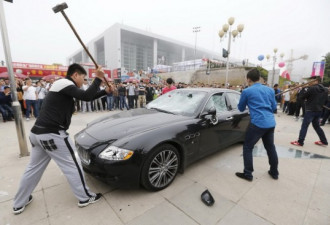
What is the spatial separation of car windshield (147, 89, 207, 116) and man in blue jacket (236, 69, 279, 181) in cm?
77

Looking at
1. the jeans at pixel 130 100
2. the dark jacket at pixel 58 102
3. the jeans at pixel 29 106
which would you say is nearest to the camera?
the dark jacket at pixel 58 102

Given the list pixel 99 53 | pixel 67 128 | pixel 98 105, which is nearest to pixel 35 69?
pixel 98 105

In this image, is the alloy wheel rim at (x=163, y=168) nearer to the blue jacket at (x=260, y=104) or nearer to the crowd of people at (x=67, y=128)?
the crowd of people at (x=67, y=128)

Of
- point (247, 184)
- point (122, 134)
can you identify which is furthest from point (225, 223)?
point (122, 134)

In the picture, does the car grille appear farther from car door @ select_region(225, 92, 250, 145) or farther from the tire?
car door @ select_region(225, 92, 250, 145)

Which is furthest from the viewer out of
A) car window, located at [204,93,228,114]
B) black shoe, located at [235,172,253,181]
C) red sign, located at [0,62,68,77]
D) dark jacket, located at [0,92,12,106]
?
red sign, located at [0,62,68,77]

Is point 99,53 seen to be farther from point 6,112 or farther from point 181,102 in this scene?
point 181,102

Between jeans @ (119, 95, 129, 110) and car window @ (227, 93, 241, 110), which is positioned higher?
car window @ (227, 93, 241, 110)

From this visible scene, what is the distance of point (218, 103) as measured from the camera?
345 centimetres

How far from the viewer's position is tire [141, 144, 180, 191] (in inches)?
87.3

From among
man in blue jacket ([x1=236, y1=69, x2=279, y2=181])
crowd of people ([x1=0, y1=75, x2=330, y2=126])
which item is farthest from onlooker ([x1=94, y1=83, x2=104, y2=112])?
man in blue jacket ([x1=236, y1=69, x2=279, y2=181])

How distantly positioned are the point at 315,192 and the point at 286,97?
912 centimetres

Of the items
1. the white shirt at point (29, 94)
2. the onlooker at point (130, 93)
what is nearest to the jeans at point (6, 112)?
the white shirt at point (29, 94)

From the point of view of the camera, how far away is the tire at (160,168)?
2.22 m
